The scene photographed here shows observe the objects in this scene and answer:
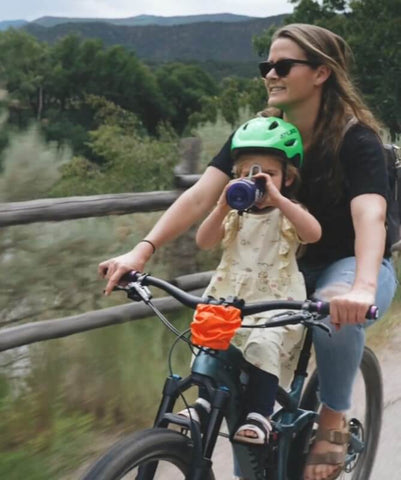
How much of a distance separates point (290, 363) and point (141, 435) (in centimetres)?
67

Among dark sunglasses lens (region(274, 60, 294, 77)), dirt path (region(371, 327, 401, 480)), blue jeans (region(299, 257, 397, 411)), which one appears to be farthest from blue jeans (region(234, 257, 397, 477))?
dirt path (region(371, 327, 401, 480))

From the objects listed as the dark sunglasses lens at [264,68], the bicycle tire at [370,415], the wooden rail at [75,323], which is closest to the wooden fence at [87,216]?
the wooden rail at [75,323]

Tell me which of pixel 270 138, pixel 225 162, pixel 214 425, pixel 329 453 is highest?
pixel 270 138

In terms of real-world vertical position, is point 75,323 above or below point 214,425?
below

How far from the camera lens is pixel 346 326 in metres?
2.63

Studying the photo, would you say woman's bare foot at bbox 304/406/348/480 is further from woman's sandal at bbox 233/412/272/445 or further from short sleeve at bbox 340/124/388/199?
short sleeve at bbox 340/124/388/199

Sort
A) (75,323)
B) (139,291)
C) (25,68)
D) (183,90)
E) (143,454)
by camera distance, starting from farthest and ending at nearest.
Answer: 1. (183,90)
2. (25,68)
3. (75,323)
4. (139,291)
5. (143,454)

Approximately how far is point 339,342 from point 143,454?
0.82 meters

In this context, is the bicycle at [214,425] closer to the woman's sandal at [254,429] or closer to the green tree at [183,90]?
the woman's sandal at [254,429]

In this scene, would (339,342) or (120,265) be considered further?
(339,342)

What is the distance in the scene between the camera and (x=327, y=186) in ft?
8.88

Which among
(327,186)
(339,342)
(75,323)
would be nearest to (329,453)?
(339,342)

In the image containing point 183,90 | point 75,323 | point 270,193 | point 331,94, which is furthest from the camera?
point 183,90

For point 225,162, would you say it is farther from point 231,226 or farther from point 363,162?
point 363,162
